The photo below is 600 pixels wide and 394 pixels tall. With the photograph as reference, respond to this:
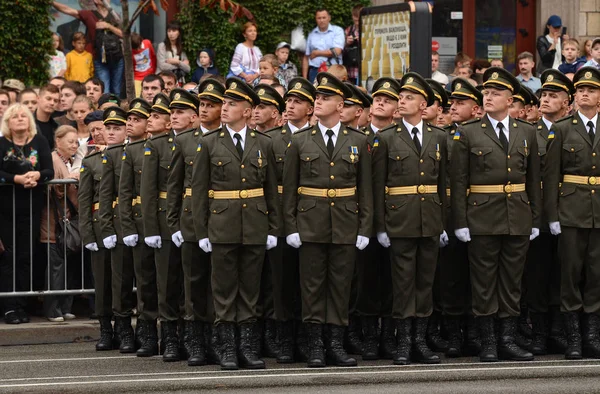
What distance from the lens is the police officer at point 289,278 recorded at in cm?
1140

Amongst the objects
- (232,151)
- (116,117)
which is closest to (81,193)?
(116,117)

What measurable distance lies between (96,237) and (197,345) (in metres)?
1.72

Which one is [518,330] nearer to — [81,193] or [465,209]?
[465,209]

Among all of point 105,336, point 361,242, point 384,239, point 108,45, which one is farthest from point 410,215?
point 108,45

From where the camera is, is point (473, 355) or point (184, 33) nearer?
point (473, 355)

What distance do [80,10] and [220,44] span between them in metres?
2.38

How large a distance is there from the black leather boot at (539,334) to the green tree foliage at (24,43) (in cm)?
936

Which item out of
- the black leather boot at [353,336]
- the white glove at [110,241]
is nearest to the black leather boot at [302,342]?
the black leather boot at [353,336]

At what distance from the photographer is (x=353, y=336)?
38.5 feet

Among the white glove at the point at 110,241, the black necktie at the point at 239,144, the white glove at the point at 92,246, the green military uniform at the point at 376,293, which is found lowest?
the green military uniform at the point at 376,293

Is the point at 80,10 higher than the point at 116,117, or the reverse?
the point at 80,10

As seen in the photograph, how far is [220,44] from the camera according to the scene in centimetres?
2094

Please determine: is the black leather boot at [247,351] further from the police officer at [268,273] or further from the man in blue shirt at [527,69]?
the man in blue shirt at [527,69]

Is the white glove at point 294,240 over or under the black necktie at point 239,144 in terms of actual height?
under
